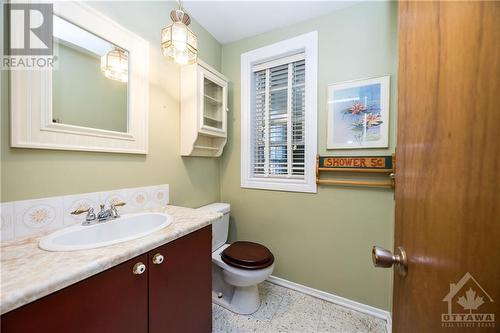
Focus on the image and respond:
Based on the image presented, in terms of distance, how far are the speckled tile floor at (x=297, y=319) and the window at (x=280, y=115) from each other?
0.96 m

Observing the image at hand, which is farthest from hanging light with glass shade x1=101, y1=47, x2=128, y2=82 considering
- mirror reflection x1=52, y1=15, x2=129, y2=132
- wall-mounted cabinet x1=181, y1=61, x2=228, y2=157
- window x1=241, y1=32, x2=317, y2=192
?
window x1=241, y1=32, x2=317, y2=192

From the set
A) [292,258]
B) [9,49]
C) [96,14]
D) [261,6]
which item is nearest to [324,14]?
[261,6]

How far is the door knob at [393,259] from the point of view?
0.52 metres

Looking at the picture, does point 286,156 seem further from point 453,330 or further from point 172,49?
point 453,330

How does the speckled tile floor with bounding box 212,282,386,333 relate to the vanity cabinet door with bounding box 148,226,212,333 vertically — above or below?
below

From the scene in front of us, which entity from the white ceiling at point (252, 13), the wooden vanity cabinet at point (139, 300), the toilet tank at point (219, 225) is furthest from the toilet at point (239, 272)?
the white ceiling at point (252, 13)

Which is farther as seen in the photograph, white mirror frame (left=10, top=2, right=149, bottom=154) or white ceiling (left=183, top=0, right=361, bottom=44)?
white ceiling (left=183, top=0, right=361, bottom=44)

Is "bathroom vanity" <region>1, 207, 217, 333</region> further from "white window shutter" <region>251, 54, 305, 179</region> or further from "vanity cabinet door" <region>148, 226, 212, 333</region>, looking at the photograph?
"white window shutter" <region>251, 54, 305, 179</region>

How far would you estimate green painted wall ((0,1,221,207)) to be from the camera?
33.9 inches

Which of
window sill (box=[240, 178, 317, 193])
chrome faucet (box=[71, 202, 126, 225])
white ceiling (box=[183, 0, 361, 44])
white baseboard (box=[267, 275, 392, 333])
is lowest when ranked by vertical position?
white baseboard (box=[267, 275, 392, 333])

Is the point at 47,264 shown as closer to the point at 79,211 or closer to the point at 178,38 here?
the point at 79,211

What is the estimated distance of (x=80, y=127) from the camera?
1.04 meters

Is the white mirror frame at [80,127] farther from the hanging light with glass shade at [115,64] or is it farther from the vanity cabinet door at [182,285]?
the vanity cabinet door at [182,285]

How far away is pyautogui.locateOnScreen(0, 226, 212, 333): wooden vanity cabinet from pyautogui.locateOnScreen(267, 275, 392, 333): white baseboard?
2.94 ft
